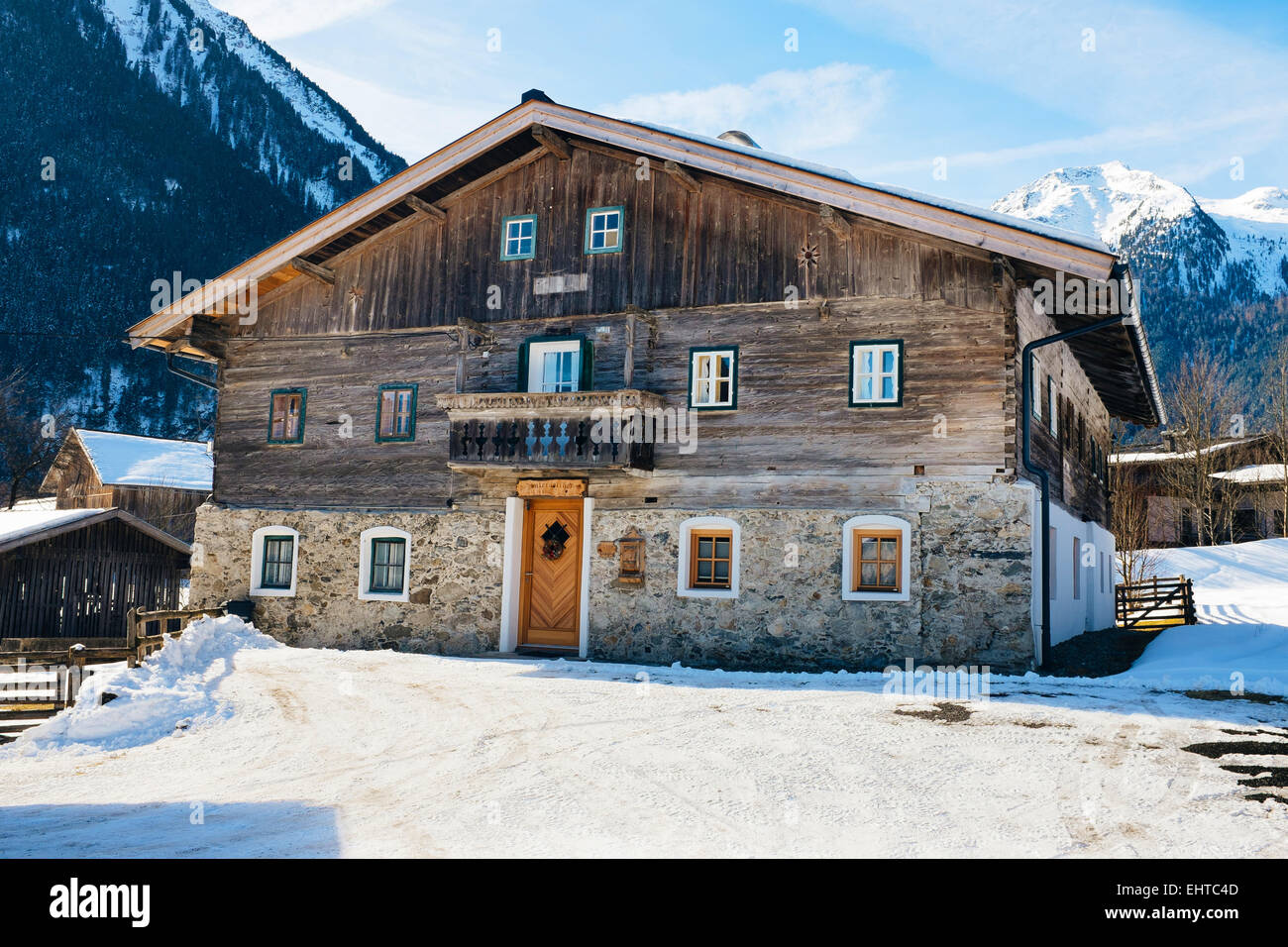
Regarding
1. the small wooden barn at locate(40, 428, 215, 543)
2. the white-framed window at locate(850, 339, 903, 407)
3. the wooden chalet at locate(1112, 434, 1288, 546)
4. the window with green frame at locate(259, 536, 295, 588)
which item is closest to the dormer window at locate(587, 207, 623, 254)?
the white-framed window at locate(850, 339, 903, 407)

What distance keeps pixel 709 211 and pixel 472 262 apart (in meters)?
4.61

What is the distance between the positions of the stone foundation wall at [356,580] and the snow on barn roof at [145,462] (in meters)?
28.0

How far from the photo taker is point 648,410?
16578mm

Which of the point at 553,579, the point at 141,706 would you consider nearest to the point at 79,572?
the point at 553,579

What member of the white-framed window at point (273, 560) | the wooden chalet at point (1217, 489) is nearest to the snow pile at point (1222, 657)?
the white-framed window at point (273, 560)

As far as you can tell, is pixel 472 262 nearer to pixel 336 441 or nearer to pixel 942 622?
pixel 336 441

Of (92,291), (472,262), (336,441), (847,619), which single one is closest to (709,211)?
(472,262)

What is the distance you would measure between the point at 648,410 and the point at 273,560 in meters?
8.34

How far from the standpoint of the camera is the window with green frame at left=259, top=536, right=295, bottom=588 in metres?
19.5

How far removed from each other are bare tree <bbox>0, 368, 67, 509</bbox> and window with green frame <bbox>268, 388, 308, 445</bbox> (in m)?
35.4

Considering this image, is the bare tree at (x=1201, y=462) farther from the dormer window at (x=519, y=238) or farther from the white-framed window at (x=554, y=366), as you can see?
the dormer window at (x=519, y=238)

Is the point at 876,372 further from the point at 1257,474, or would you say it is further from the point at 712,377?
the point at 1257,474

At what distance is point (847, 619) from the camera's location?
15.2 metres

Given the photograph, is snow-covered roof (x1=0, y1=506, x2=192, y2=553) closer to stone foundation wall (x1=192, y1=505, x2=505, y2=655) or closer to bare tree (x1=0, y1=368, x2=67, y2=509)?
stone foundation wall (x1=192, y1=505, x2=505, y2=655)
